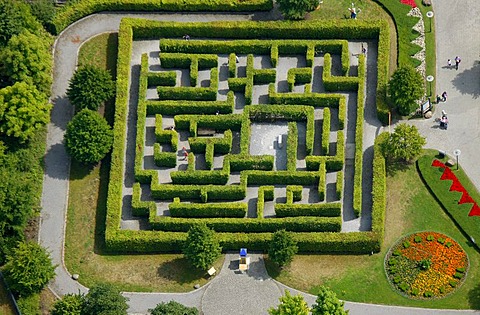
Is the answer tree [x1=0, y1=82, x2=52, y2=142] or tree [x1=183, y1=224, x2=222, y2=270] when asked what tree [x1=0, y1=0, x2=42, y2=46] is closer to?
tree [x1=0, y1=82, x2=52, y2=142]

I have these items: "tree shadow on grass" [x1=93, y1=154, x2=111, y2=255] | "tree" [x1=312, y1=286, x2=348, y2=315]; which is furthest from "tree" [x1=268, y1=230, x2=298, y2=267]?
"tree shadow on grass" [x1=93, y1=154, x2=111, y2=255]

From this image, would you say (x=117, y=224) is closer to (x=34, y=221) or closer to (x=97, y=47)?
(x=34, y=221)

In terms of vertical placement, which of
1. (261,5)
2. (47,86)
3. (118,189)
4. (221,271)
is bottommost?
(221,271)

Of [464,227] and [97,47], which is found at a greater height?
[97,47]

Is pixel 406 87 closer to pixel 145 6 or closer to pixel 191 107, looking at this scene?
pixel 191 107

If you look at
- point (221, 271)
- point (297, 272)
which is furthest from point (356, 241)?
point (221, 271)

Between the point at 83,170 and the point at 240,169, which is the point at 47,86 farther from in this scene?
the point at 240,169

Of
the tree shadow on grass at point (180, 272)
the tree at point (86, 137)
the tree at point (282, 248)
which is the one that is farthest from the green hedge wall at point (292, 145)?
the tree at point (86, 137)

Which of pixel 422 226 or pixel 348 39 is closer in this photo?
pixel 422 226
